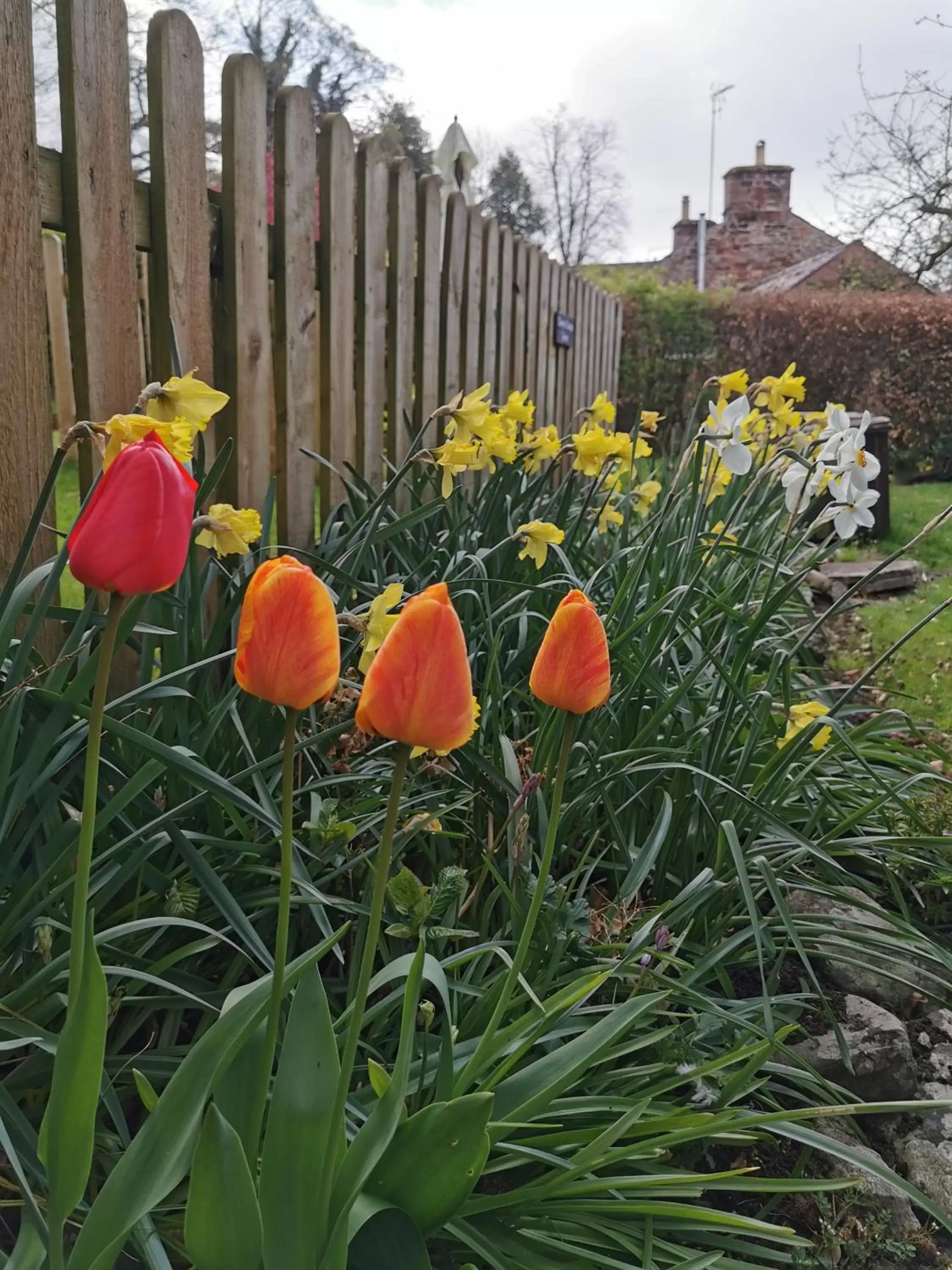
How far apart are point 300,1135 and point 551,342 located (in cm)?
501

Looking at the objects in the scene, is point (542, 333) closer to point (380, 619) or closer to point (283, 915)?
point (380, 619)

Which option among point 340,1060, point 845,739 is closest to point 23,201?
point 340,1060

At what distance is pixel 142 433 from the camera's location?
1.02 meters

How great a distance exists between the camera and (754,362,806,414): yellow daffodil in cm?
263

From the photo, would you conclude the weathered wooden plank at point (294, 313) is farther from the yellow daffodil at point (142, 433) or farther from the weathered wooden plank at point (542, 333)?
the weathered wooden plank at point (542, 333)

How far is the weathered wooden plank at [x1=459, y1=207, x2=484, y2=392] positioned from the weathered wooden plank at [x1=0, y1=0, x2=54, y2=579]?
2.26m

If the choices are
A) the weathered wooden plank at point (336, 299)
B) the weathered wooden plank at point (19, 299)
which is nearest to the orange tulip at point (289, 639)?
the weathered wooden plank at point (19, 299)

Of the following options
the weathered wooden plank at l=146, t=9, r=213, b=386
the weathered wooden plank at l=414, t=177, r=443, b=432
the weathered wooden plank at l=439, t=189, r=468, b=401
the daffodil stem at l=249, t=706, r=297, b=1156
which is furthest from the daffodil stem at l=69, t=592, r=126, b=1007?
the weathered wooden plank at l=439, t=189, r=468, b=401

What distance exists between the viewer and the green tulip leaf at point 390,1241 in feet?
2.59

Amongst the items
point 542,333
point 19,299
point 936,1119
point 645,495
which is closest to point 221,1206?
point 936,1119

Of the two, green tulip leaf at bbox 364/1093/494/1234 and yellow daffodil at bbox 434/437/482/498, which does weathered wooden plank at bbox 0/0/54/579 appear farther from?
green tulip leaf at bbox 364/1093/494/1234

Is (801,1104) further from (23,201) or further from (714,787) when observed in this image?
(23,201)

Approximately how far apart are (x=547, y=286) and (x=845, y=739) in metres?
3.99

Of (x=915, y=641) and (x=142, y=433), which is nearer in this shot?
(x=142, y=433)
